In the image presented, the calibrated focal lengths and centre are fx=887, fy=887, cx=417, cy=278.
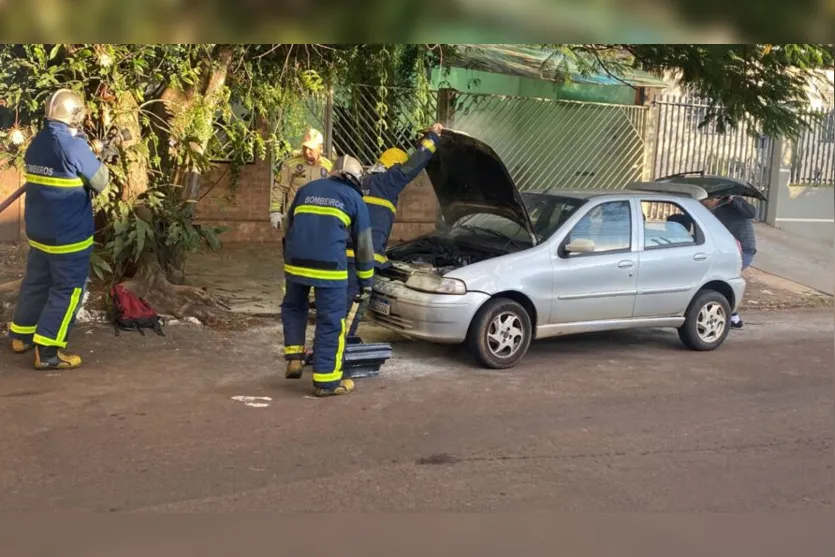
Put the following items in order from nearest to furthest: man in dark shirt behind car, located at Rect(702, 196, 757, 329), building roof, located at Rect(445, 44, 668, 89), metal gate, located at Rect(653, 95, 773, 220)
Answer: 1. man in dark shirt behind car, located at Rect(702, 196, 757, 329)
2. building roof, located at Rect(445, 44, 668, 89)
3. metal gate, located at Rect(653, 95, 773, 220)

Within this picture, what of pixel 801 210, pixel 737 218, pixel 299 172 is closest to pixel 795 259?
pixel 801 210

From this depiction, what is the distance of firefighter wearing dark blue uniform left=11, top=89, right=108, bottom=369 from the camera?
260 inches

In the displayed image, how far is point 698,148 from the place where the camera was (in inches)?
628

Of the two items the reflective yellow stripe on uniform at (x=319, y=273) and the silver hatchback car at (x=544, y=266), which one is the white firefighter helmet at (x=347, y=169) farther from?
the silver hatchback car at (x=544, y=266)

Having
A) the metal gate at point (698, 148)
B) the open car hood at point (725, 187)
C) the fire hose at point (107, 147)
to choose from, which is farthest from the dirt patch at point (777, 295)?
the fire hose at point (107, 147)

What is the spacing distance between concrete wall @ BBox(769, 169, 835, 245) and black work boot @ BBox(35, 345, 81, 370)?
1350 centimetres

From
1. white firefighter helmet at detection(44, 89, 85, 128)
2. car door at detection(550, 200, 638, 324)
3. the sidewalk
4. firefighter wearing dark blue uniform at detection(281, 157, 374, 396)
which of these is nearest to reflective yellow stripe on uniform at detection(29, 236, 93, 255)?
white firefighter helmet at detection(44, 89, 85, 128)

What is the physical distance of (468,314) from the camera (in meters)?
7.02

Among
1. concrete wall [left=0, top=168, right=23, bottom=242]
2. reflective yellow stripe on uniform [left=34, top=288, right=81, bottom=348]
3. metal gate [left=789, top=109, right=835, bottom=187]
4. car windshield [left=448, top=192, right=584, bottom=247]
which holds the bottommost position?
reflective yellow stripe on uniform [left=34, top=288, right=81, bottom=348]

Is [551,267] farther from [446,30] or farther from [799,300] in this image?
[799,300]

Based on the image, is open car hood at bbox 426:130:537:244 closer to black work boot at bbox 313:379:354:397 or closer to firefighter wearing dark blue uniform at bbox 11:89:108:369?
black work boot at bbox 313:379:354:397

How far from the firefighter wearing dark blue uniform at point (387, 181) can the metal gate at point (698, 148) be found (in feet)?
29.4

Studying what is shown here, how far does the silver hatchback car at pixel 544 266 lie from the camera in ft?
23.4

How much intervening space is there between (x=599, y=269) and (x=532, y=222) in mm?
720
